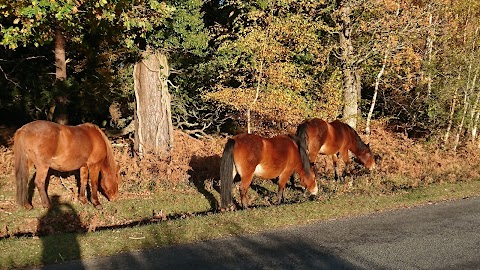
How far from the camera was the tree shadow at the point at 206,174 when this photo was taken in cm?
1318

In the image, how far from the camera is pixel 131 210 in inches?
451

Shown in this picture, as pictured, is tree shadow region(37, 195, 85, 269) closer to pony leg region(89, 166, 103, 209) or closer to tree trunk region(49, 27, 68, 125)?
pony leg region(89, 166, 103, 209)

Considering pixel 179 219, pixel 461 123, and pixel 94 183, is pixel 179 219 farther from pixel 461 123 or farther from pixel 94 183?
pixel 461 123

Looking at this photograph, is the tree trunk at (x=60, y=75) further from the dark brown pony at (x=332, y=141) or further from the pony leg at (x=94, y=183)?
the dark brown pony at (x=332, y=141)

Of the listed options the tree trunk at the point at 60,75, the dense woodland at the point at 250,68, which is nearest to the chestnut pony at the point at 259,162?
the dense woodland at the point at 250,68

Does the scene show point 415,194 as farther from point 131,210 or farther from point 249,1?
point 249,1

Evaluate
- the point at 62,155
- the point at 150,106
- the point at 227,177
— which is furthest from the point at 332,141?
the point at 62,155

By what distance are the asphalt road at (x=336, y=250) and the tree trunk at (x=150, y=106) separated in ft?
26.0

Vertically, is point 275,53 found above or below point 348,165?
above

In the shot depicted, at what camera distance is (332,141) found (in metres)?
14.8

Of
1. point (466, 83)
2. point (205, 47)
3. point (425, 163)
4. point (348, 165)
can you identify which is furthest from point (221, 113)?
point (466, 83)

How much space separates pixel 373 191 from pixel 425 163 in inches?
223

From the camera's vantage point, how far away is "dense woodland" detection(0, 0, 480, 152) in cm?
1541

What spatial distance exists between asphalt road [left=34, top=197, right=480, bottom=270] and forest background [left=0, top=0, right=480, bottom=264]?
4.73 meters
